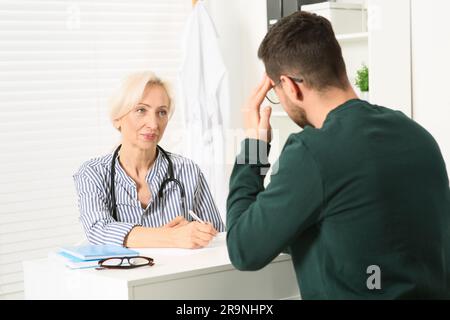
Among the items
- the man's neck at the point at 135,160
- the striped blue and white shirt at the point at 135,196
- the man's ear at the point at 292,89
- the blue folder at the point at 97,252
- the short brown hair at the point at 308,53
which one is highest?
the short brown hair at the point at 308,53

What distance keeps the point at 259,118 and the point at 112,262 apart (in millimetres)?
590

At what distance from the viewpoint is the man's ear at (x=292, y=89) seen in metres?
1.90

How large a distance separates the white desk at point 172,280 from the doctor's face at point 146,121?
686mm

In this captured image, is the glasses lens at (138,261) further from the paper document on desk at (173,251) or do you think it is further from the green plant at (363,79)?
the green plant at (363,79)

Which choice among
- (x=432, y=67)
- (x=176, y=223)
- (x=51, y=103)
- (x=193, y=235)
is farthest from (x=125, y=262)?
(x=51, y=103)

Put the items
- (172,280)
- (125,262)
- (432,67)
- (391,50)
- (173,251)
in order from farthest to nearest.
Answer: (391,50) → (432,67) → (173,251) → (125,262) → (172,280)

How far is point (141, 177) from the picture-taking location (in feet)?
9.80

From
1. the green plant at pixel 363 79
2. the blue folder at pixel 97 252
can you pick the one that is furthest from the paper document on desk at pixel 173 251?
the green plant at pixel 363 79

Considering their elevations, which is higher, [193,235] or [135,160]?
[135,160]

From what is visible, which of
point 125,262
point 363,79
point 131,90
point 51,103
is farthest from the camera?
point 51,103

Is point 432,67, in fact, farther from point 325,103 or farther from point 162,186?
point 325,103

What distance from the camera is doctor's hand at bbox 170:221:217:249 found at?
242 centimetres

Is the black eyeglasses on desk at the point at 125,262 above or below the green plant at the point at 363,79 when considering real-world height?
below
